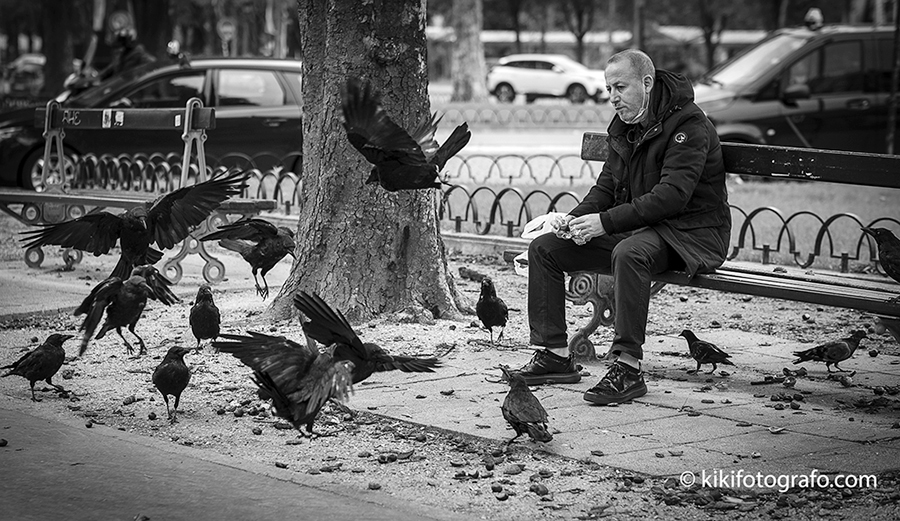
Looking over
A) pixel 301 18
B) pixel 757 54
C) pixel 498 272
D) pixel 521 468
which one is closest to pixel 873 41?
pixel 757 54

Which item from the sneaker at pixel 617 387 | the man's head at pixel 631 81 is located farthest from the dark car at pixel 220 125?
the sneaker at pixel 617 387

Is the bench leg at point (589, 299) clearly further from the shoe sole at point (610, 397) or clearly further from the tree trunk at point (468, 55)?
the tree trunk at point (468, 55)

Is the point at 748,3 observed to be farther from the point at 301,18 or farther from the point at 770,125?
the point at 301,18

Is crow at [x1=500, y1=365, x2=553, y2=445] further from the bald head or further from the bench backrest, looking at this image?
the bench backrest

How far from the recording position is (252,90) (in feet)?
53.1

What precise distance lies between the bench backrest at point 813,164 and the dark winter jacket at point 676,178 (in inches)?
12.3

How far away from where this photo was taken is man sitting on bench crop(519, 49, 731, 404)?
5.82 meters

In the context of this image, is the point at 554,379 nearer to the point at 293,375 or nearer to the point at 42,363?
the point at 293,375

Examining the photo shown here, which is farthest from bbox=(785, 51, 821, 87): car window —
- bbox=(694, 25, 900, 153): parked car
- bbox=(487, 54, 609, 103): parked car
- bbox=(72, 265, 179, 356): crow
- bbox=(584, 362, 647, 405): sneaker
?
bbox=(487, 54, 609, 103): parked car

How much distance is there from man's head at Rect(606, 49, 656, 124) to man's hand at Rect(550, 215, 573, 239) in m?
0.62

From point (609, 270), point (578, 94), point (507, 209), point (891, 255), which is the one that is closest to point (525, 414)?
point (609, 270)

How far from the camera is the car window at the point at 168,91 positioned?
15531 millimetres

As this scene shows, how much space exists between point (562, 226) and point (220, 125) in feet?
34.5

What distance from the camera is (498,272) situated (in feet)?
34.1
